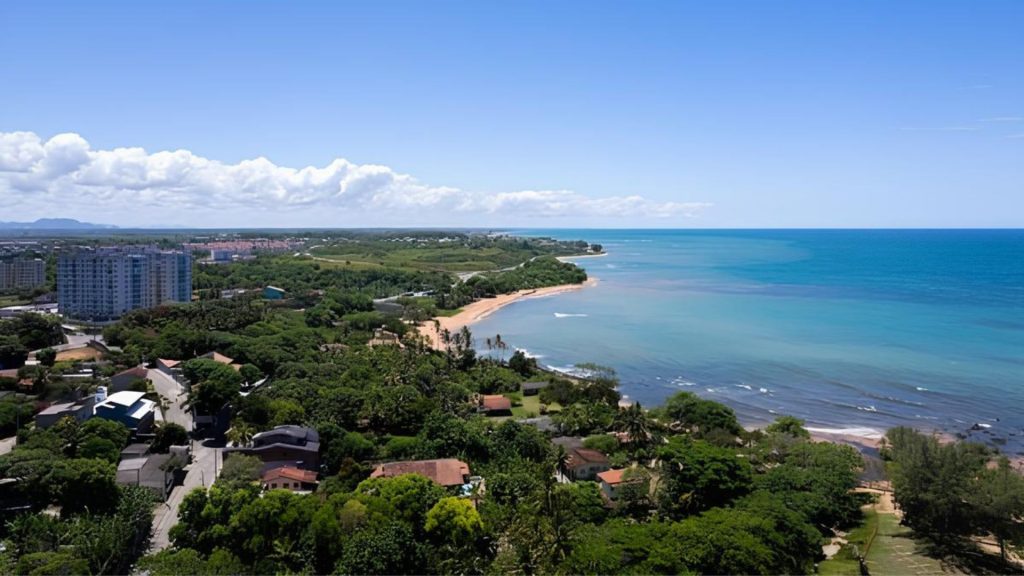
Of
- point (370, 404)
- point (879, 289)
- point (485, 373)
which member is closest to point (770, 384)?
point (485, 373)

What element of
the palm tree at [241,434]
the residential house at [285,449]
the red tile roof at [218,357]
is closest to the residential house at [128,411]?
the palm tree at [241,434]

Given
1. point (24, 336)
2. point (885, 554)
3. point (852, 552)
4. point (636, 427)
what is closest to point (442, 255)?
point (24, 336)

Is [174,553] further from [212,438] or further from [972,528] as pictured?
[972,528]

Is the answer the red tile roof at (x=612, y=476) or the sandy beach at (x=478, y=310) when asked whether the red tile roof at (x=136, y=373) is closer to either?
the sandy beach at (x=478, y=310)

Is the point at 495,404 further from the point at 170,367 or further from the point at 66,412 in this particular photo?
the point at 170,367

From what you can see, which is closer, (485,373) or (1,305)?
(485,373)

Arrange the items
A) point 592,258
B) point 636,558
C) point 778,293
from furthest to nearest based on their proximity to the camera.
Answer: point 592,258, point 778,293, point 636,558

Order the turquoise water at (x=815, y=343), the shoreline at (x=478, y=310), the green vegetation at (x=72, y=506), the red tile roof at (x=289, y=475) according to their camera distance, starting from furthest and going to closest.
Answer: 1. the shoreline at (x=478, y=310)
2. the turquoise water at (x=815, y=343)
3. the red tile roof at (x=289, y=475)
4. the green vegetation at (x=72, y=506)
